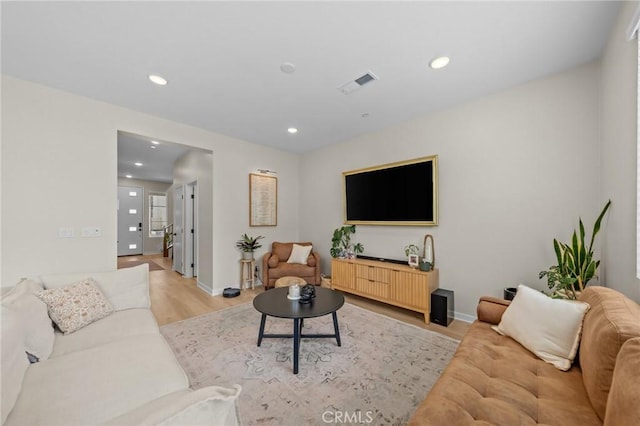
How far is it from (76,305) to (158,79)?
219 centimetres

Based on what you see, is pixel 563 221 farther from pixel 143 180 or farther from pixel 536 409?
pixel 143 180

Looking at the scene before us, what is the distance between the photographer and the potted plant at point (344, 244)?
408cm

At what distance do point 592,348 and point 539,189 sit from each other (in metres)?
1.88

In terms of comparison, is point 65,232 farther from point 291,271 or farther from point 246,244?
point 291,271

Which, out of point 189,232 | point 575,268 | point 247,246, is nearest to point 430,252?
point 575,268

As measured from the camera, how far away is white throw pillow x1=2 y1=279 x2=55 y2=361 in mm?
1447

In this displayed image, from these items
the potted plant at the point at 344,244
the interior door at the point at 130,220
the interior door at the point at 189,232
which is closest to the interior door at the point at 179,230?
the interior door at the point at 189,232

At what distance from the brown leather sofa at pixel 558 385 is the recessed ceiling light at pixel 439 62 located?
204 cm

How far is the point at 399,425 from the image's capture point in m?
1.49

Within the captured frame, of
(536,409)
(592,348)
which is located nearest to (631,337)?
(592,348)

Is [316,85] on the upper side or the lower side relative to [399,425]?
upper

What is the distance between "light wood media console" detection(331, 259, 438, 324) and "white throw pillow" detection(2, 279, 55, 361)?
313 cm

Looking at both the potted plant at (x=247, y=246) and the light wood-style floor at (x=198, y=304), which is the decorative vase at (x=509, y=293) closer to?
the light wood-style floor at (x=198, y=304)

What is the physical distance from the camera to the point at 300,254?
4.48 m
